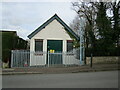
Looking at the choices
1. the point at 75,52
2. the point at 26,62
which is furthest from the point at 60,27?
the point at 26,62

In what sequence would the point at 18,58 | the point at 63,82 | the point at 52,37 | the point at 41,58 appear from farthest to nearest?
the point at 52,37 → the point at 41,58 → the point at 18,58 → the point at 63,82

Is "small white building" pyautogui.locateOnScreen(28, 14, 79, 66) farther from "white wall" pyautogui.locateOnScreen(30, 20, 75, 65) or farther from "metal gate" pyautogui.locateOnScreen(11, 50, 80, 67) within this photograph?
"metal gate" pyautogui.locateOnScreen(11, 50, 80, 67)

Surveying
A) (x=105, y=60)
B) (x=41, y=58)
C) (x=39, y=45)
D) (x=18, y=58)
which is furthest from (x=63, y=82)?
(x=105, y=60)

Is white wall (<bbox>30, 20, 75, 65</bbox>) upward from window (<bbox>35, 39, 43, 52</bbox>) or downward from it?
upward

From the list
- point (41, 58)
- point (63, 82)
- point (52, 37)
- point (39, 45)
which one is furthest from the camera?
point (52, 37)

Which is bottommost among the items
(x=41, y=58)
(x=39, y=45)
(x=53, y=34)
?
(x=41, y=58)

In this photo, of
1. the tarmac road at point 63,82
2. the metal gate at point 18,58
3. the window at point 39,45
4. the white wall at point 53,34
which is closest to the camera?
the tarmac road at point 63,82

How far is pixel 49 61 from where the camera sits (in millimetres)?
20891

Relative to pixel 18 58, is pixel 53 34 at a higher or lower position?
higher

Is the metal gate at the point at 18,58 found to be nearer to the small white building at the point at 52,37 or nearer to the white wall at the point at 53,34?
the small white building at the point at 52,37

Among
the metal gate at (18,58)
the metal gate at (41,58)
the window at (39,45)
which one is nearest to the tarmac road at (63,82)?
the metal gate at (18,58)

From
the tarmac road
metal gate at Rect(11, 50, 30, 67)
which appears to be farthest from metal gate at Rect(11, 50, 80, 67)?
the tarmac road

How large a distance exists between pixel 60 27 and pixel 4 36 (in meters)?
6.31

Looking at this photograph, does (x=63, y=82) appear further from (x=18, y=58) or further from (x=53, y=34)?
(x=53, y=34)
